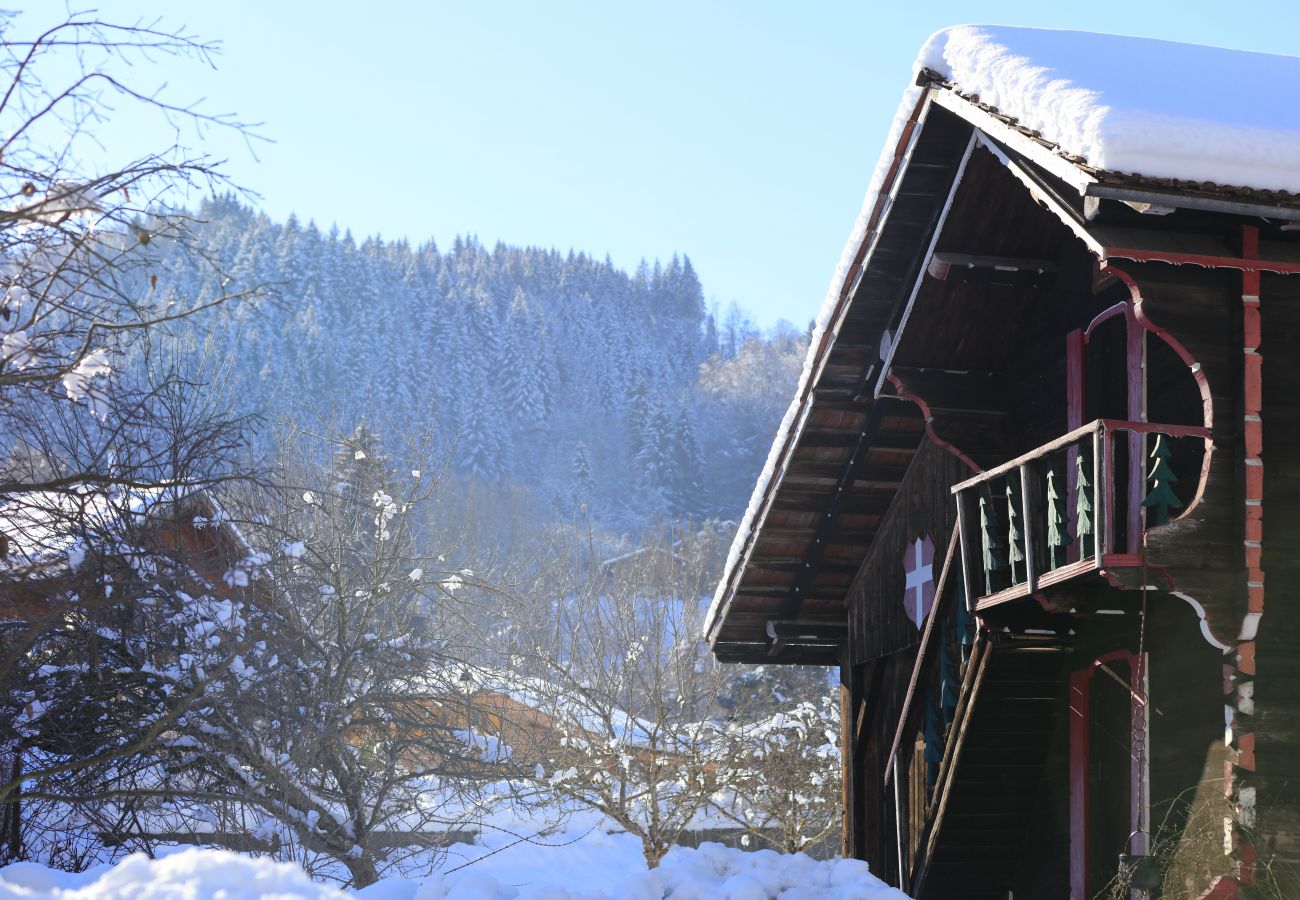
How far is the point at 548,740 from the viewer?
2433 centimetres

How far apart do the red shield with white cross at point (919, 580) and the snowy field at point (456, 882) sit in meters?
3.61

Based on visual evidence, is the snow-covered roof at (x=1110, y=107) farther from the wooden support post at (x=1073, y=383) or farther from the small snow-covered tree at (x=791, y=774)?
the small snow-covered tree at (x=791, y=774)

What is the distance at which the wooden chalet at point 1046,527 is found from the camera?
902cm

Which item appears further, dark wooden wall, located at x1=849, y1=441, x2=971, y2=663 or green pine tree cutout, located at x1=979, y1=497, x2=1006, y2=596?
dark wooden wall, located at x1=849, y1=441, x2=971, y2=663

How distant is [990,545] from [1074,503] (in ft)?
3.52

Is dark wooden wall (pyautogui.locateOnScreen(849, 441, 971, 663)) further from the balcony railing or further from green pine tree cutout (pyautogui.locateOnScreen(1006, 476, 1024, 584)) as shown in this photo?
A: green pine tree cutout (pyautogui.locateOnScreen(1006, 476, 1024, 584))

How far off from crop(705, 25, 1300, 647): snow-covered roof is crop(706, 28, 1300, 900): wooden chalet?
58mm

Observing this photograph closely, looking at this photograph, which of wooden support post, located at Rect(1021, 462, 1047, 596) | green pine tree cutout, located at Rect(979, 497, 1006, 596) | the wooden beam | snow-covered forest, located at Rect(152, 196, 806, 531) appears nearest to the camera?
wooden support post, located at Rect(1021, 462, 1047, 596)

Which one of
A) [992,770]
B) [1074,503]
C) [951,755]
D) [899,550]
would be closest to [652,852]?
[899,550]

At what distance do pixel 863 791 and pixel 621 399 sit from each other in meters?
115

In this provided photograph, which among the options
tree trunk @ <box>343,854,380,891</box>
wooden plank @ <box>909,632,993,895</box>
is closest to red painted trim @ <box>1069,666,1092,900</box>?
wooden plank @ <box>909,632,993,895</box>

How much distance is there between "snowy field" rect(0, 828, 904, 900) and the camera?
3602 mm

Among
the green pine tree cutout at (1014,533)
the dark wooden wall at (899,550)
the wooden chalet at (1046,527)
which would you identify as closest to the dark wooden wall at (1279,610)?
the wooden chalet at (1046,527)

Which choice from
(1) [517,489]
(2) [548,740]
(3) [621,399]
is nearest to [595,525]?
(1) [517,489]
